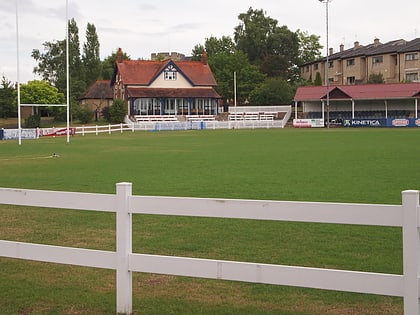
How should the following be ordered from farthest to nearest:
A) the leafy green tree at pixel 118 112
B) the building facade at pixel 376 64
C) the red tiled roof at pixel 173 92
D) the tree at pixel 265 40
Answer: the tree at pixel 265 40, the building facade at pixel 376 64, the red tiled roof at pixel 173 92, the leafy green tree at pixel 118 112

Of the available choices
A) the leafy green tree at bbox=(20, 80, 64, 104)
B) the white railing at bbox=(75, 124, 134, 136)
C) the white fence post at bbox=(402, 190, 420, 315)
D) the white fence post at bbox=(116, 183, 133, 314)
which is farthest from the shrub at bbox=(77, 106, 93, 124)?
the white fence post at bbox=(402, 190, 420, 315)

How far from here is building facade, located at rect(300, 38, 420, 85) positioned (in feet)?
300

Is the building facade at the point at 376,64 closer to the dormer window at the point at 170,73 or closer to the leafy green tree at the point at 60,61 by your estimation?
the dormer window at the point at 170,73

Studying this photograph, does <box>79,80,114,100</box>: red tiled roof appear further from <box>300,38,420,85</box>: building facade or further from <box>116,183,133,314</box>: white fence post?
<box>116,183,133,314</box>: white fence post

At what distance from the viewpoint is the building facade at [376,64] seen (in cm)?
9138

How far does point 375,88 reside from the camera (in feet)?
261

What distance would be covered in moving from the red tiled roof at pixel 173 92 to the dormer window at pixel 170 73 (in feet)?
5.56

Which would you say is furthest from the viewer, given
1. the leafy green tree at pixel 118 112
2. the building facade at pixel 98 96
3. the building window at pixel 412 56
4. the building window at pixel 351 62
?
the building window at pixel 351 62

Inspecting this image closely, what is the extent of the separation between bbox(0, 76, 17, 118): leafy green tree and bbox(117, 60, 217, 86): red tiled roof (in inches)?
582

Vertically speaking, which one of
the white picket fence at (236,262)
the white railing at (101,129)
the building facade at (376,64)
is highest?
the building facade at (376,64)

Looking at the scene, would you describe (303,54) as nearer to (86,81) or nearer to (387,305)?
(86,81)

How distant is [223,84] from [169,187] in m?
84.7

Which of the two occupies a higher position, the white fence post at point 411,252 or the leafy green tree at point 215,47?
the leafy green tree at point 215,47

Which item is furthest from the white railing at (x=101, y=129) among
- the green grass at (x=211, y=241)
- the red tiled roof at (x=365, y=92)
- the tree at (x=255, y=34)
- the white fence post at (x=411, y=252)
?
the white fence post at (x=411, y=252)
